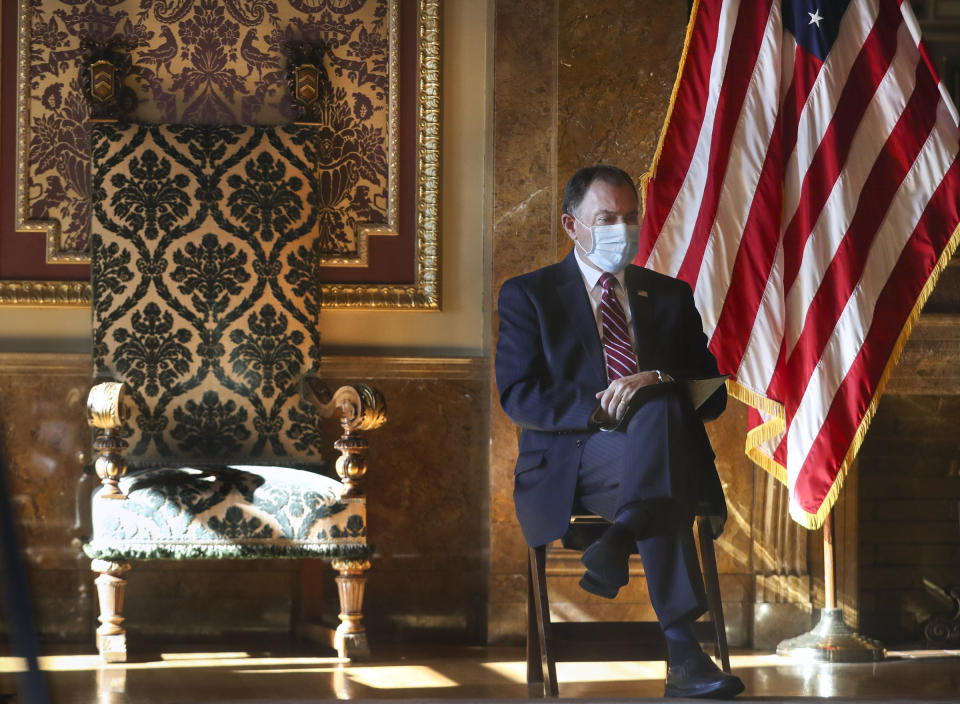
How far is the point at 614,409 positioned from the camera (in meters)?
2.69

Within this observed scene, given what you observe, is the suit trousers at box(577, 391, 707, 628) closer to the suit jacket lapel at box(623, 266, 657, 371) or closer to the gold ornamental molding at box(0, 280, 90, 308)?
the suit jacket lapel at box(623, 266, 657, 371)

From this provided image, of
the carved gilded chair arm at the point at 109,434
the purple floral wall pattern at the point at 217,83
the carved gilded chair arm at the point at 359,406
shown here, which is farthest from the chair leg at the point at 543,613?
the purple floral wall pattern at the point at 217,83

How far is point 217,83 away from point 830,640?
2.72m

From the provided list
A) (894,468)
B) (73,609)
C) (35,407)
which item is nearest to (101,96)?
(35,407)

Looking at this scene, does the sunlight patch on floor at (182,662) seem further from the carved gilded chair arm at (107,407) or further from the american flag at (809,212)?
the american flag at (809,212)

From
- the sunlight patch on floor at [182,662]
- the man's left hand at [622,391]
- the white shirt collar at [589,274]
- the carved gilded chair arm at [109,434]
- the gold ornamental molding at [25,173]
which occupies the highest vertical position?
the gold ornamental molding at [25,173]

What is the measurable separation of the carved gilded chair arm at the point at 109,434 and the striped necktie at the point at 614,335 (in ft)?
4.88

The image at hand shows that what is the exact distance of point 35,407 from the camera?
4102 millimetres

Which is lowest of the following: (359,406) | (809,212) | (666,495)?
(666,495)

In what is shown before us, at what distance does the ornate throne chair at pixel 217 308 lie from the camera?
3854mm

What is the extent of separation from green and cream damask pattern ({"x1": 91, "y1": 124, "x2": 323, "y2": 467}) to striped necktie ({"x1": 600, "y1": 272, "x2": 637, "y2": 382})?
4.31 ft

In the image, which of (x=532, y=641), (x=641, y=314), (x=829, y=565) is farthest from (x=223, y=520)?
(x=829, y=565)

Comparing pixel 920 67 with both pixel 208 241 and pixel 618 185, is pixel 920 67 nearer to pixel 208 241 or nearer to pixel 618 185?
pixel 618 185

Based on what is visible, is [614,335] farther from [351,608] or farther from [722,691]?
[351,608]
